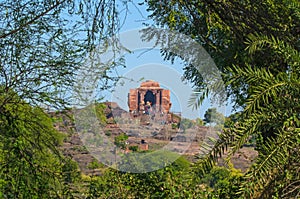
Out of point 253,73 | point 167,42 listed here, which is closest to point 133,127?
point 167,42

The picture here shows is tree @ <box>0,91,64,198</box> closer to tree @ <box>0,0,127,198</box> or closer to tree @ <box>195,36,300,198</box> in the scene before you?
tree @ <box>0,0,127,198</box>

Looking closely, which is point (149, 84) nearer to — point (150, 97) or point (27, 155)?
point (150, 97)

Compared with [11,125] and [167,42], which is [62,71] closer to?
[11,125]

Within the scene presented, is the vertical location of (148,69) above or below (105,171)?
above

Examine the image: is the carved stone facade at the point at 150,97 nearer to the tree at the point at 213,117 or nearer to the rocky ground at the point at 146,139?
the rocky ground at the point at 146,139

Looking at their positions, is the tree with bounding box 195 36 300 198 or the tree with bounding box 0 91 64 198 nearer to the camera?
the tree with bounding box 195 36 300 198

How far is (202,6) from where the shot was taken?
3.63 m

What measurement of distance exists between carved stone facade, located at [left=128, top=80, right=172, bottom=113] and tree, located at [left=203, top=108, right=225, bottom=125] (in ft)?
1.72

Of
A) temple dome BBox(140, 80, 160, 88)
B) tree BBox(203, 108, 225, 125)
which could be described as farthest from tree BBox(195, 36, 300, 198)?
temple dome BBox(140, 80, 160, 88)

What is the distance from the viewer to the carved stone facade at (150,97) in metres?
4.63

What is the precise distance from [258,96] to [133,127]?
2.34 meters

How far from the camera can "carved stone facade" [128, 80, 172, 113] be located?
4.63 meters

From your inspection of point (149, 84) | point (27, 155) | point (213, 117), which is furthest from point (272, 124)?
point (27, 155)

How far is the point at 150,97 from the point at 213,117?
2.57ft
